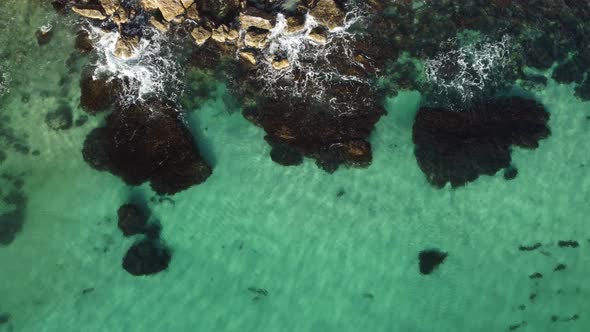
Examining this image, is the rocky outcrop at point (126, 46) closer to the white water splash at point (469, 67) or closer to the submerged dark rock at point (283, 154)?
the submerged dark rock at point (283, 154)

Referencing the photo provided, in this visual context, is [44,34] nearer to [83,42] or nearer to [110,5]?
[83,42]

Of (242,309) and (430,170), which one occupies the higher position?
(430,170)

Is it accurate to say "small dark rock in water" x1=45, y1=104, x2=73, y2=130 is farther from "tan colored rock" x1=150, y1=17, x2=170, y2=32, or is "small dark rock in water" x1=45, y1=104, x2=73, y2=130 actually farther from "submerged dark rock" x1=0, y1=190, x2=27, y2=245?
"tan colored rock" x1=150, y1=17, x2=170, y2=32

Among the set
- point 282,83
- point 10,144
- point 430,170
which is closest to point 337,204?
point 430,170

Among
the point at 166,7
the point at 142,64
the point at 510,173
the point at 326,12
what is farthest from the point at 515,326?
the point at 166,7

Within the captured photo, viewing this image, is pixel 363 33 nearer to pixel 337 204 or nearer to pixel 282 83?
pixel 282 83

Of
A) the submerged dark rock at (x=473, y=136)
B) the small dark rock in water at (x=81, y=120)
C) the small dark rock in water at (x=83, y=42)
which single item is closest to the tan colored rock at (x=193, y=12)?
the small dark rock in water at (x=83, y=42)
